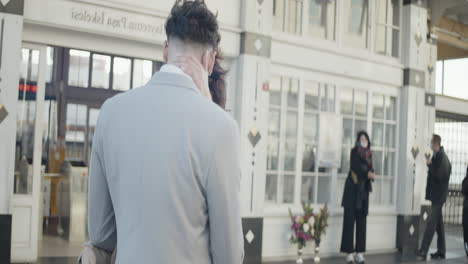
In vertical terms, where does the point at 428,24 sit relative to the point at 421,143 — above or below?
above

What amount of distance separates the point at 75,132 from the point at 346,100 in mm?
7185

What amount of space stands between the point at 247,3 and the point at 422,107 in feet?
13.2

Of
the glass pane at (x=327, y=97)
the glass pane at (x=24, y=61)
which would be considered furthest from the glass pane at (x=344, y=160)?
the glass pane at (x=24, y=61)

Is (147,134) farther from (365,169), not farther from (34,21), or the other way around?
(365,169)

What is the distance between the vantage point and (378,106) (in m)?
9.40

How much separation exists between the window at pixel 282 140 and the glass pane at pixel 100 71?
680 centimetres

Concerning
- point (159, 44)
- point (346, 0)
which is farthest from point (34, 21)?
point (346, 0)

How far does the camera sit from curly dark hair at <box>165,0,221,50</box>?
1426 mm

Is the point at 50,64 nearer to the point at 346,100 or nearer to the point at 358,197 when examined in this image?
the point at 346,100

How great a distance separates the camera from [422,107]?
9883 millimetres

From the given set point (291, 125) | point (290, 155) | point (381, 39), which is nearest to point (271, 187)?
point (290, 155)

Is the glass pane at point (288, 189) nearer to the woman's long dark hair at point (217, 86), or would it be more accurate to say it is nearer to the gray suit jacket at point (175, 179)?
the woman's long dark hair at point (217, 86)

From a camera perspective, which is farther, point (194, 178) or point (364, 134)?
point (364, 134)

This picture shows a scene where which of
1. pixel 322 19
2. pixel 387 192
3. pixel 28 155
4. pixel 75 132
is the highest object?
pixel 322 19
